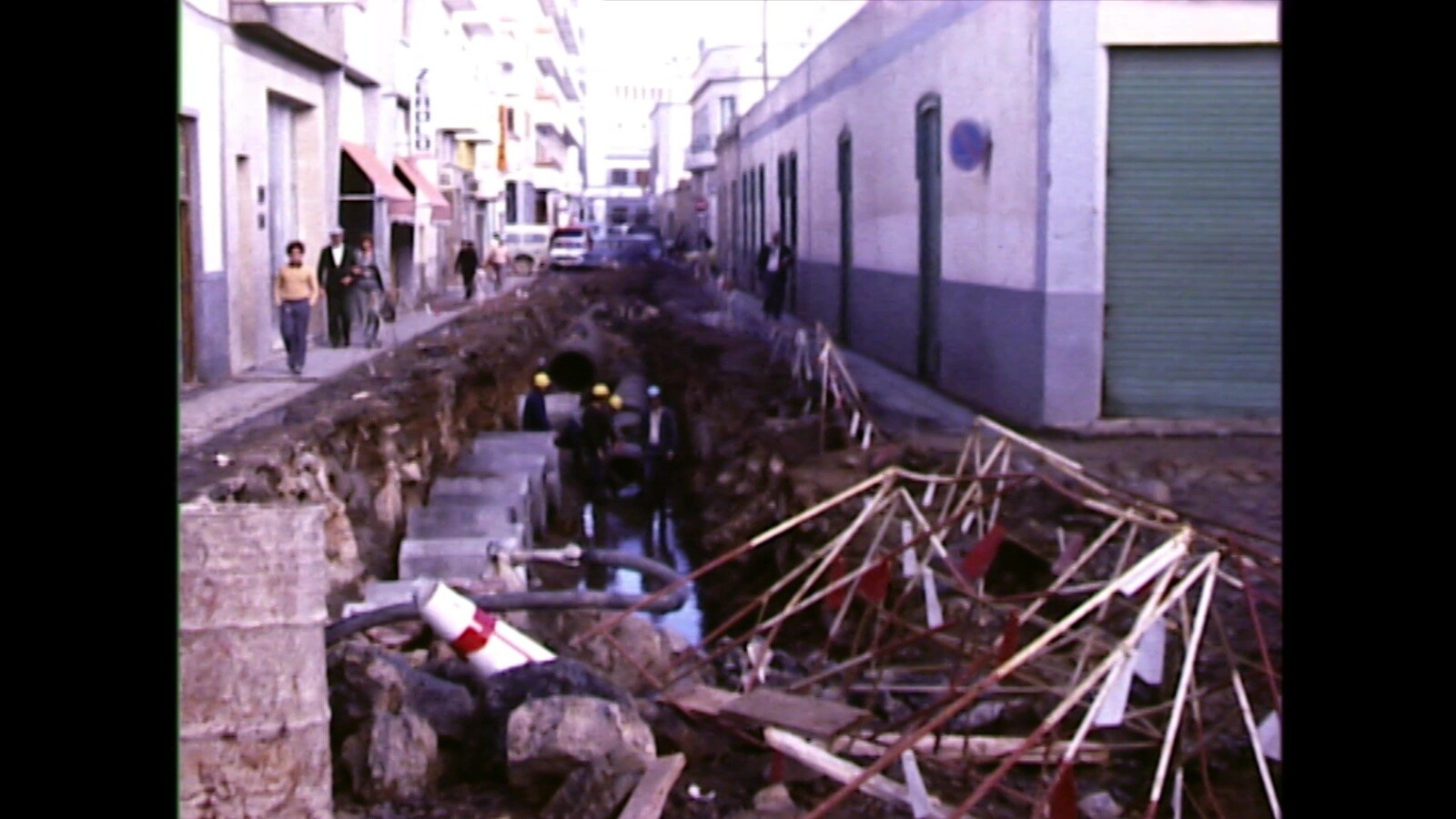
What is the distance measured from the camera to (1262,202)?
1470cm

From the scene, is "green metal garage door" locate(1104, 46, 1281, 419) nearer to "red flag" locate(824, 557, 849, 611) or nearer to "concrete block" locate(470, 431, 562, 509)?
"red flag" locate(824, 557, 849, 611)

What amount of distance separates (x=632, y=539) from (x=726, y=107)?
50.8m

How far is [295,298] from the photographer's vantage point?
17609 mm

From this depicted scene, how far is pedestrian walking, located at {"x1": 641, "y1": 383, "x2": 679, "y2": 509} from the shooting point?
2008 cm

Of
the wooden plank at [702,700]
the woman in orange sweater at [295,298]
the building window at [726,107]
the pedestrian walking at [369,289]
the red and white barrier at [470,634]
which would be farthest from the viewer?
the building window at [726,107]

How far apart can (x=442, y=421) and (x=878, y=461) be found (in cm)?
547

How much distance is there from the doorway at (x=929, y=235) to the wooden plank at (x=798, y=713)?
39.1 feet

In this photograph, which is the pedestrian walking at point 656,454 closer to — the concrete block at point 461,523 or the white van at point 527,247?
the concrete block at point 461,523

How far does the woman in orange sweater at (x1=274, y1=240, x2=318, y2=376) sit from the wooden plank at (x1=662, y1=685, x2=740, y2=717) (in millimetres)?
9978

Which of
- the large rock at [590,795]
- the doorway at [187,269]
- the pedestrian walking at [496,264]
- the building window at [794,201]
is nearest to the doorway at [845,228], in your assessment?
the building window at [794,201]

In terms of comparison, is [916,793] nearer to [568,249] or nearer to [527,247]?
[527,247]

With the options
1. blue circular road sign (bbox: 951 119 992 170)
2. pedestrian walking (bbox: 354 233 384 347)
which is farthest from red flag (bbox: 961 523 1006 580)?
pedestrian walking (bbox: 354 233 384 347)

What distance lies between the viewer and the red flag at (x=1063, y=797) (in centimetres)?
616
